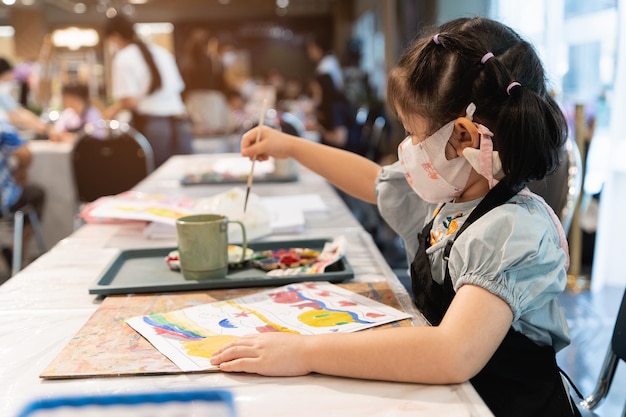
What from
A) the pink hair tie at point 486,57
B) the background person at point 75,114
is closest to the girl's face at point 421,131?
the pink hair tie at point 486,57

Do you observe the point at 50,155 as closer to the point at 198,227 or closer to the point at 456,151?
the point at 198,227

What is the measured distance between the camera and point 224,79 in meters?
13.2

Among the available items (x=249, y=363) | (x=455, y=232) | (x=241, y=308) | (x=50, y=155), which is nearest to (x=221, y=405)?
(x=249, y=363)

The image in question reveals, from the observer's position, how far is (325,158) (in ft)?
4.42

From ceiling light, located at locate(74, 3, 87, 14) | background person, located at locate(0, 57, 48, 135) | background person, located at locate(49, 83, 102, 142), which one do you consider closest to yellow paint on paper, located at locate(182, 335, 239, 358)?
background person, located at locate(0, 57, 48, 135)

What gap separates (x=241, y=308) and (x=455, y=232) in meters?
0.32

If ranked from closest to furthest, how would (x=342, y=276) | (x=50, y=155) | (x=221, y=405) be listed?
1. (x=221, y=405)
2. (x=342, y=276)
3. (x=50, y=155)

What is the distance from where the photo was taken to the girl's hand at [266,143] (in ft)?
4.37

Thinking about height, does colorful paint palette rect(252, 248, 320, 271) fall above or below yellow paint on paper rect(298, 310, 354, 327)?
below

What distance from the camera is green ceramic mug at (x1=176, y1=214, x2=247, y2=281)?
40.8 inches

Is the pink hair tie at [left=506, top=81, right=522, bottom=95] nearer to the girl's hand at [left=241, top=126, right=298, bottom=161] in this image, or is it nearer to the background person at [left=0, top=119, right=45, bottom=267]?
the girl's hand at [left=241, top=126, right=298, bottom=161]

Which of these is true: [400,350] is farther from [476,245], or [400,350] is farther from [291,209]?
[291,209]

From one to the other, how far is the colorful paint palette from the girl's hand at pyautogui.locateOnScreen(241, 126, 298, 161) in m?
0.21

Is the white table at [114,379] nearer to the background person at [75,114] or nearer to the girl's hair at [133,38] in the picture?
the girl's hair at [133,38]
